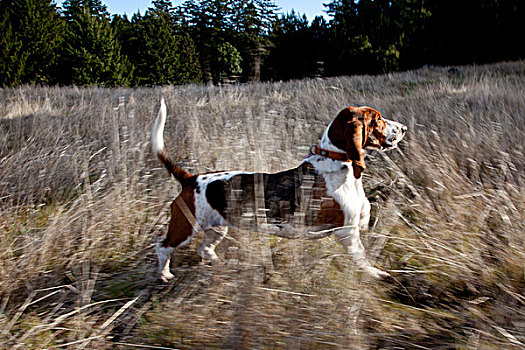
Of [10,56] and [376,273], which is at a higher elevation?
[10,56]

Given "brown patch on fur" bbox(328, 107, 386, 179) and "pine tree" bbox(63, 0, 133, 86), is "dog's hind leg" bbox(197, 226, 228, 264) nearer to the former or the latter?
"brown patch on fur" bbox(328, 107, 386, 179)

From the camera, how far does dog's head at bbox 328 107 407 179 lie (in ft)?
7.13

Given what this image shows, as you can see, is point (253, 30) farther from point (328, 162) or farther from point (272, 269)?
point (272, 269)

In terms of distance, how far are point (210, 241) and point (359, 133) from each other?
1280 mm

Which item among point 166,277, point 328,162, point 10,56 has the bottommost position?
point 166,277

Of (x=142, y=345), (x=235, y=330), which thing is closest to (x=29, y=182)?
(x=142, y=345)

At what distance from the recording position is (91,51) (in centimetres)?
1891

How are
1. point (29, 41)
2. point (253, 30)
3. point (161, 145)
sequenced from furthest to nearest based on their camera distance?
1. point (29, 41)
2. point (253, 30)
3. point (161, 145)

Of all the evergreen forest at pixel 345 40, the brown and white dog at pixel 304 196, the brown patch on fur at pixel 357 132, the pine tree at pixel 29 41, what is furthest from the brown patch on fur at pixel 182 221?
the pine tree at pixel 29 41

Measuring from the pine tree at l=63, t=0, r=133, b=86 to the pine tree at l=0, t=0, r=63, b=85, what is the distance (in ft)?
4.46

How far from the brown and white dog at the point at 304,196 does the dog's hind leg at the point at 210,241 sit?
7cm

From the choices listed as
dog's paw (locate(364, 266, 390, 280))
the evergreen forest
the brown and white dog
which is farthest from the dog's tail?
the evergreen forest

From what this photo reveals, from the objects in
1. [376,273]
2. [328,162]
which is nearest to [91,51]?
[328,162]

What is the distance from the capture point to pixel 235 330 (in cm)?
167
